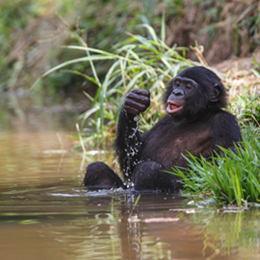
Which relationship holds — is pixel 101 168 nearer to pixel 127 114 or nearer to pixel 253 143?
pixel 127 114

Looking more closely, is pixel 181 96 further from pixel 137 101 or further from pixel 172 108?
pixel 137 101

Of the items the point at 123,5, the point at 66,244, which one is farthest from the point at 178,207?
the point at 123,5

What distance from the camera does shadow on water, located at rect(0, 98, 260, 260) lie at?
2.40m

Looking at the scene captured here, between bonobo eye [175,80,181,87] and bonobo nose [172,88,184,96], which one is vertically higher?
bonobo eye [175,80,181,87]

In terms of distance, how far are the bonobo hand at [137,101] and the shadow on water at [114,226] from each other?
2.55 ft

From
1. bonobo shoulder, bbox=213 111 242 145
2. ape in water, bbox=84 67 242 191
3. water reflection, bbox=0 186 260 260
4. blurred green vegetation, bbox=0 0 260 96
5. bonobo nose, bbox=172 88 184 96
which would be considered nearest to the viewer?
water reflection, bbox=0 186 260 260

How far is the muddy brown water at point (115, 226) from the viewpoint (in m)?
2.40

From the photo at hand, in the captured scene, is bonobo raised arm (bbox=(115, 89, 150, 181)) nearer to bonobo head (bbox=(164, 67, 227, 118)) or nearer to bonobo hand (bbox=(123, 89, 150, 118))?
bonobo hand (bbox=(123, 89, 150, 118))

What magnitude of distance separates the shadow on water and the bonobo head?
99 cm

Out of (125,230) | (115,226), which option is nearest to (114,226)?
(115,226)

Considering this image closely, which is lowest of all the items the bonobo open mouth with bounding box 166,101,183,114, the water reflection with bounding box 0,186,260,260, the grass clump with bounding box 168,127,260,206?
the water reflection with bounding box 0,186,260,260

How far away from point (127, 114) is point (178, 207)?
5.76 feet

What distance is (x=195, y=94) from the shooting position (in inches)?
195

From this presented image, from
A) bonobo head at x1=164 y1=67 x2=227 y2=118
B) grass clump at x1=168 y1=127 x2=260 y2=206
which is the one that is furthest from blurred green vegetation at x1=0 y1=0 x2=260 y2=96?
grass clump at x1=168 y1=127 x2=260 y2=206
